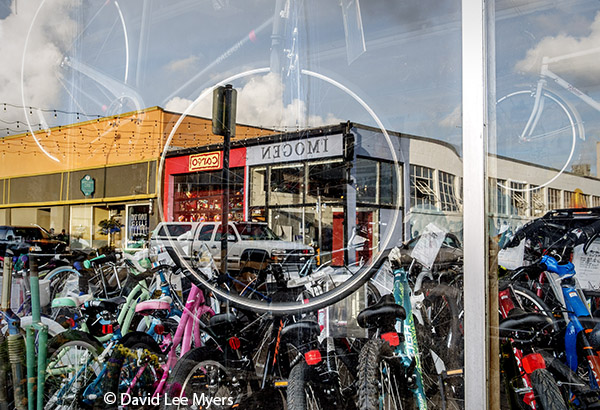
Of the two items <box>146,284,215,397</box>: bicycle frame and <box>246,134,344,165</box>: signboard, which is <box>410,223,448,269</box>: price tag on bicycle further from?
<box>146,284,215,397</box>: bicycle frame

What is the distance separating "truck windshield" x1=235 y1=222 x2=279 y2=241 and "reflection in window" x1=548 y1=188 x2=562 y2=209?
102cm

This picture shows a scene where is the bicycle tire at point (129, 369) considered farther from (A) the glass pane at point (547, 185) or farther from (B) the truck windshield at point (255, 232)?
(A) the glass pane at point (547, 185)

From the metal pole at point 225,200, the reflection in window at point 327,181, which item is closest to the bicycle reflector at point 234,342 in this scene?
the metal pole at point 225,200

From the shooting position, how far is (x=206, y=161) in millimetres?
2236

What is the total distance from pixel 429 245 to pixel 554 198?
1.38ft

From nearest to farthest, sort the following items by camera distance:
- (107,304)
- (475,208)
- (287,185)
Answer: (475,208)
(287,185)
(107,304)

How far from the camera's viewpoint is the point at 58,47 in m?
2.75

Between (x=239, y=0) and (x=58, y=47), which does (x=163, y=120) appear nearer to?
(x=239, y=0)

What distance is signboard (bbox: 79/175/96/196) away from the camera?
8.45ft

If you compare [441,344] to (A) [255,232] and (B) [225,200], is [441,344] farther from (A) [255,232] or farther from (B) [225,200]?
(B) [225,200]

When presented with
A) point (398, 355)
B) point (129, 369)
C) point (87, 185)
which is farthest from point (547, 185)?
point (87, 185)

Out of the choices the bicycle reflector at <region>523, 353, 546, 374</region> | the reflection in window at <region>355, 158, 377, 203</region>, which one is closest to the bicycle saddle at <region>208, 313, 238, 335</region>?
the reflection in window at <region>355, 158, 377, 203</region>

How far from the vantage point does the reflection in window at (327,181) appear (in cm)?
202

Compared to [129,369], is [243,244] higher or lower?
higher
